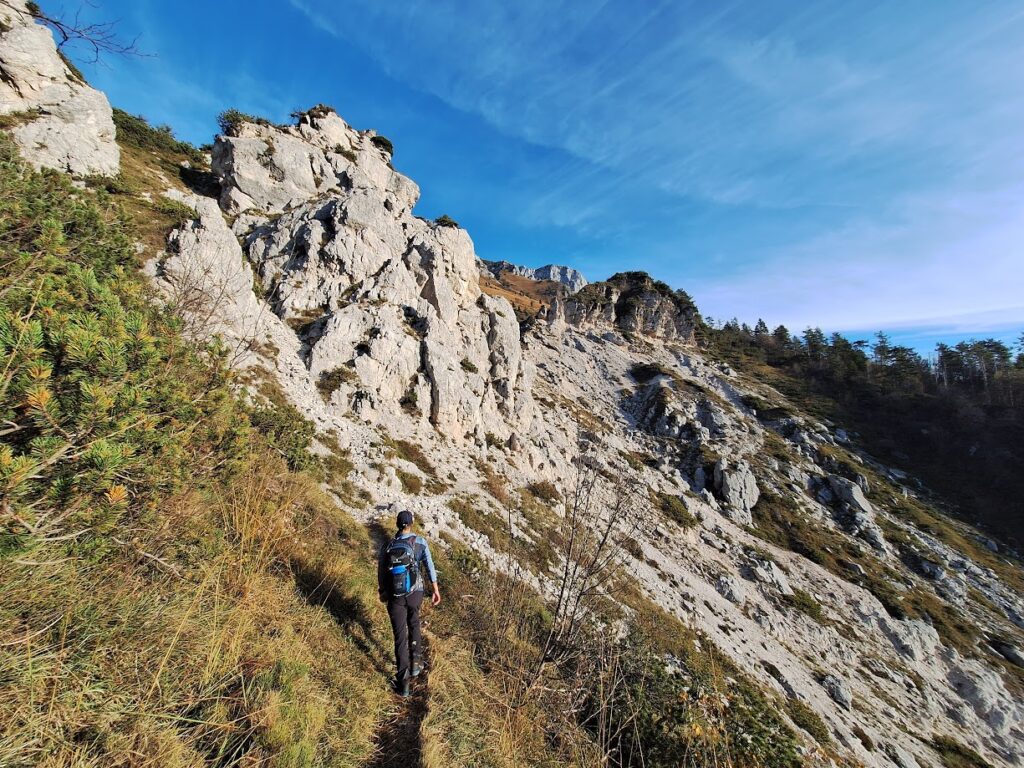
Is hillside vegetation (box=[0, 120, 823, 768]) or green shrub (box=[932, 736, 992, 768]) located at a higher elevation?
hillside vegetation (box=[0, 120, 823, 768])

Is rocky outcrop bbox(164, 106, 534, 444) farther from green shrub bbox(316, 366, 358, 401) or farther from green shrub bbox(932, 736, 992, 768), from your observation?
green shrub bbox(932, 736, 992, 768)

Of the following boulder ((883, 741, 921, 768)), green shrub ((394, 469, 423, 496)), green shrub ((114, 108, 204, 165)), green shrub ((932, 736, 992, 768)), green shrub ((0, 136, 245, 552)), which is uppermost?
green shrub ((114, 108, 204, 165))

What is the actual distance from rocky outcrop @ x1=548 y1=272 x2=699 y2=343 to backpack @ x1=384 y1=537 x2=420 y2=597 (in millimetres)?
72648

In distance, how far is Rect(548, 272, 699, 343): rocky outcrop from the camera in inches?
3110

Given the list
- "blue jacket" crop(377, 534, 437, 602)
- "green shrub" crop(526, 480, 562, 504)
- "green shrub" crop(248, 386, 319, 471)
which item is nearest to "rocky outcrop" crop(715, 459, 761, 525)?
"green shrub" crop(526, 480, 562, 504)

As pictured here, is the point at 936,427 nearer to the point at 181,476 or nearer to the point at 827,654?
the point at 827,654

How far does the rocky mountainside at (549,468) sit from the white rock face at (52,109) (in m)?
0.23

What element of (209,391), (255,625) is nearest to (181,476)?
(209,391)

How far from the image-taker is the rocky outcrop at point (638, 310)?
79000mm

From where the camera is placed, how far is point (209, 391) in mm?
4160

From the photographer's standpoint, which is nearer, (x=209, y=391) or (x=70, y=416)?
(x=70, y=416)

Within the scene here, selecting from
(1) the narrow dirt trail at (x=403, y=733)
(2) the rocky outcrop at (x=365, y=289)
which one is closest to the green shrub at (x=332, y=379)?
(2) the rocky outcrop at (x=365, y=289)

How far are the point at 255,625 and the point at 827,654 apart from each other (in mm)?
39480

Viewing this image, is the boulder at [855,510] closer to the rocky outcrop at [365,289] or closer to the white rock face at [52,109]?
the rocky outcrop at [365,289]
